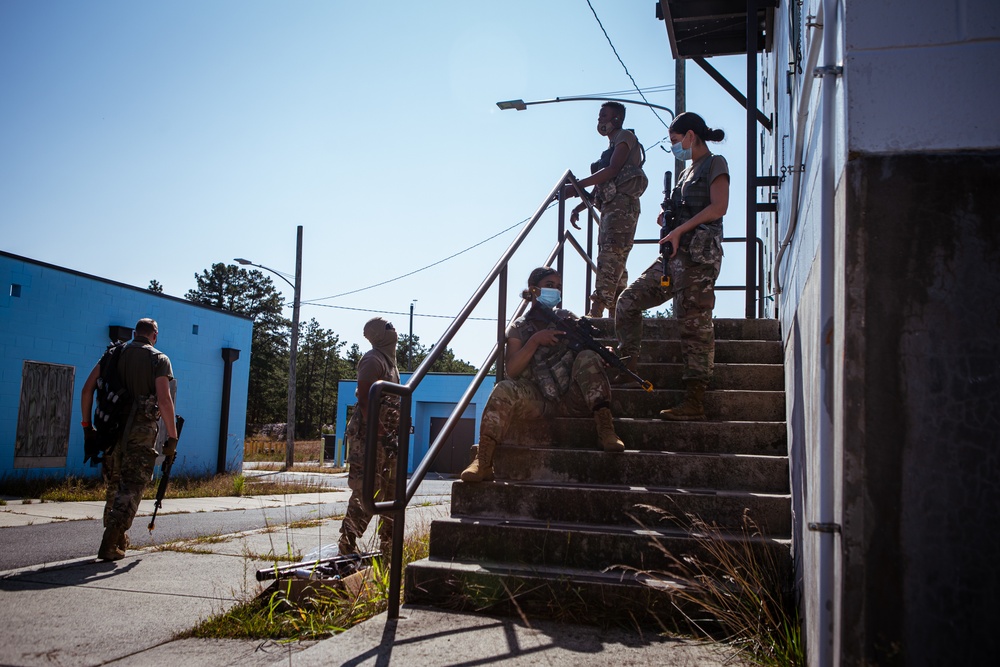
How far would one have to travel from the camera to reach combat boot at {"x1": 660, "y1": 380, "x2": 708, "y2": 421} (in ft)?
14.9

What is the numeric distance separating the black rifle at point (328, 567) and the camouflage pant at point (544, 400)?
94 centimetres

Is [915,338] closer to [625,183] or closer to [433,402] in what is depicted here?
[625,183]

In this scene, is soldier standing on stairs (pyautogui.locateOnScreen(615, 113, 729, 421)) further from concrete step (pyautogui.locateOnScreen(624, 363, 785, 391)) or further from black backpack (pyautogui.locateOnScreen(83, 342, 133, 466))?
black backpack (pyautogui.locateOnScreen(83, 342, 133, 466))

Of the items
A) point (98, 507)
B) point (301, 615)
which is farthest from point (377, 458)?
point (98, 507)

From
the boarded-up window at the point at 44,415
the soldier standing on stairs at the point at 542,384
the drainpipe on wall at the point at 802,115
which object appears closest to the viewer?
the drainpipe on wall at the point at 802,115

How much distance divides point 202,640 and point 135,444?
7.74ft

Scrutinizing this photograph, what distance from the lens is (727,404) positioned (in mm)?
4715

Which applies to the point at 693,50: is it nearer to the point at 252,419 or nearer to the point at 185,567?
the point at 185,567

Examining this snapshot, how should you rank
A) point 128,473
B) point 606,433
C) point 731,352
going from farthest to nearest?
point 731,352
point 128,473
point 606,433

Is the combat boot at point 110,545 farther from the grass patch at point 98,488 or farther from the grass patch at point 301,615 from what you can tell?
the grass patch at point 98,488

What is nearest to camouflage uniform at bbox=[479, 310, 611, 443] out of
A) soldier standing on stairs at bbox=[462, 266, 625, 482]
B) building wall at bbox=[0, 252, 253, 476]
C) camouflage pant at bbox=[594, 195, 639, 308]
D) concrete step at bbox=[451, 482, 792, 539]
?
soldier standing on stairs at bbox=[462, 266, 625, 482]

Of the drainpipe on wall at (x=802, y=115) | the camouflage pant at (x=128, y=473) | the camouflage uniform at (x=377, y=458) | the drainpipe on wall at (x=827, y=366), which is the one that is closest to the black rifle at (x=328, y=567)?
the camouflage uniform at (x=377, y=458)

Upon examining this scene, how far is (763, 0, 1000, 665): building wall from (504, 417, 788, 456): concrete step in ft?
7.27

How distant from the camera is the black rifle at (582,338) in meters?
4.83
